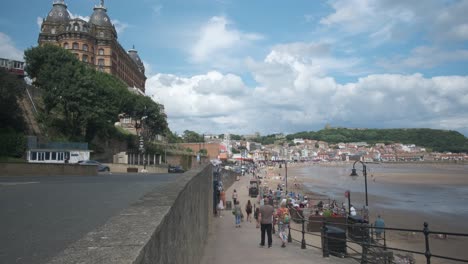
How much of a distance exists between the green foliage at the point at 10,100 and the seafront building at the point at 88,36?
35401mm

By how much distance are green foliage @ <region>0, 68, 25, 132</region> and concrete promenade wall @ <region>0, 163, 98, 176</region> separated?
31.7 feet

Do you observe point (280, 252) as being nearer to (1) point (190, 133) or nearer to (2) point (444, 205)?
(2) point (444, 205)

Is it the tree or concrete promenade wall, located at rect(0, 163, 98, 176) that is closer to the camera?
concrete promenade wall, located at rect(0, 163, 98, 176)

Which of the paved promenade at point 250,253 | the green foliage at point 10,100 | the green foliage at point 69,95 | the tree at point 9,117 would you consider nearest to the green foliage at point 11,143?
the tree at point 9,117

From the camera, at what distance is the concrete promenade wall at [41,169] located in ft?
77.3

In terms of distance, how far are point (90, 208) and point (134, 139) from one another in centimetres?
5015

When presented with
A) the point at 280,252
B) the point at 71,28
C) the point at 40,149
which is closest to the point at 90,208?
the point at 280,252

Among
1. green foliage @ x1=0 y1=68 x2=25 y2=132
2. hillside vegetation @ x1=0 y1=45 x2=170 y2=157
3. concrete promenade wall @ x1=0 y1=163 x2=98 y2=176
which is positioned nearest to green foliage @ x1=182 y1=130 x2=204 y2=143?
hillside vegetation @ x1=0 y1=45 x2=170 y2=157

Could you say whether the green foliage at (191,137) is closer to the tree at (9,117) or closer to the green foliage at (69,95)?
the green foliage at (69,95)

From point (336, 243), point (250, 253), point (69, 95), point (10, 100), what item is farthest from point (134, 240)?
point (69, 95)

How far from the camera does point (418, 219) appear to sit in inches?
1038

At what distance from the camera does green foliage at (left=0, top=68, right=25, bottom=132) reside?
30.4 metres

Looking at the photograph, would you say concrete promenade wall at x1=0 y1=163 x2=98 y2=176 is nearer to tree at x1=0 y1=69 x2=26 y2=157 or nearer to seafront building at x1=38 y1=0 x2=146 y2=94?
tree at x1=0 y1=69 x2=26 y2=157

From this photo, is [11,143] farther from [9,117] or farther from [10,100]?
[10,100]
